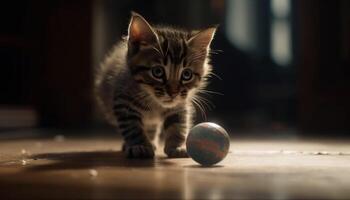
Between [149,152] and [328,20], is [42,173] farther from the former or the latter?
[328,20]

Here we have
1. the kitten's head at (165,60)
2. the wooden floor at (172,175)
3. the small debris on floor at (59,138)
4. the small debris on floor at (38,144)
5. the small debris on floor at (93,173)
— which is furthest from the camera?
the small debris on floor at (59,138)

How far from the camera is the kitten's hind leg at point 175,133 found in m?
2.61

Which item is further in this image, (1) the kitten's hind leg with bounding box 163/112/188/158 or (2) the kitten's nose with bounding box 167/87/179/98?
(1) the kitten's hind leg with bounding box 163/112/188/158

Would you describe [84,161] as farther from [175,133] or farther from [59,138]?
[59,138]

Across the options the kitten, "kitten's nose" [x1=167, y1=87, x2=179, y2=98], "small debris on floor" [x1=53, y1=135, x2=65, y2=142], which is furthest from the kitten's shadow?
"small debris on floor" [x1=53, y1=135, x2=65, y2=142]

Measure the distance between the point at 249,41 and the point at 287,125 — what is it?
2.33m

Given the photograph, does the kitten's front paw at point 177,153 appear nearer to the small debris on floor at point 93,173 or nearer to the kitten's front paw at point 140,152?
the kitten's front paw at point 140,152

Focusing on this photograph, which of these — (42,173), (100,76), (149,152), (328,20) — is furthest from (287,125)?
(42,173)

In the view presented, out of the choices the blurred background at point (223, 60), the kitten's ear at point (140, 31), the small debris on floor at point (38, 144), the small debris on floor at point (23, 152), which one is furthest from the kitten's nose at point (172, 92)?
the blurred background at point (223, 60)

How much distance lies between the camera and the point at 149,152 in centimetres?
250

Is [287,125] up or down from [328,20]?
down

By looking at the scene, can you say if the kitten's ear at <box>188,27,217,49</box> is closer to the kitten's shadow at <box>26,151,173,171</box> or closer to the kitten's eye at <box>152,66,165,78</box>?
the kitten's eye at <box>152,66,165,78</box>

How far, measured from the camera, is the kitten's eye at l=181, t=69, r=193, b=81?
2526mm

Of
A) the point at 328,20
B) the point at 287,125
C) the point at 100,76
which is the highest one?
the point at 328,20
